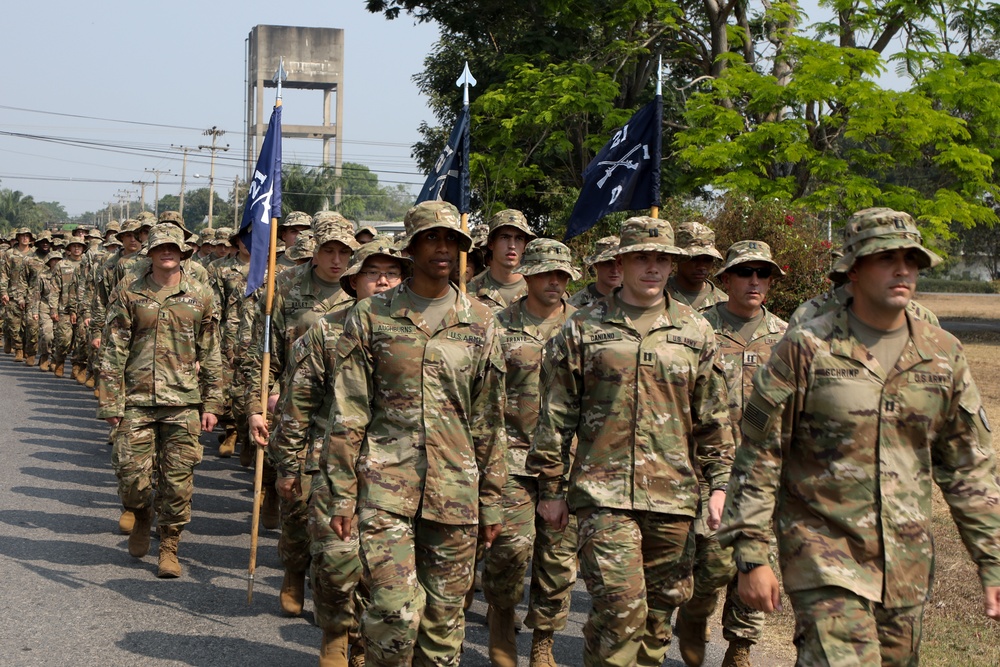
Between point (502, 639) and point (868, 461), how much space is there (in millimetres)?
3113

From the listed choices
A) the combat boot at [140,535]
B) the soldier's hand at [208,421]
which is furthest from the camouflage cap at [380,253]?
the combat boot at [140,535]

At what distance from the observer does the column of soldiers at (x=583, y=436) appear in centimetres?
462

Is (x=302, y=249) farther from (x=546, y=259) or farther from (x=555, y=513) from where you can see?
(x=555, y=513)

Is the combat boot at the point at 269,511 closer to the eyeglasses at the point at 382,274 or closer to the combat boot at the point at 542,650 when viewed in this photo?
the eyeglasses at the point at 382,274

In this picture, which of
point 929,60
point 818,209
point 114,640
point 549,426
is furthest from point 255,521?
point 929,60

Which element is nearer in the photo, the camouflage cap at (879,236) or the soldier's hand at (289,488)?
the camouflage cap at (879,236)

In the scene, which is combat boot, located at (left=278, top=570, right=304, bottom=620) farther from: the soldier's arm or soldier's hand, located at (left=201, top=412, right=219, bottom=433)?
the soldier's arm

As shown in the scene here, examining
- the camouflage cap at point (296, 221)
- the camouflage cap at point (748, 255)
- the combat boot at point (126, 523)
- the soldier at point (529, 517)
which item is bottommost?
the combat boot at point (126, 523)

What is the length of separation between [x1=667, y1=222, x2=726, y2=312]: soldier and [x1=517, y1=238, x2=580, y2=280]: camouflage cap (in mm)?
868

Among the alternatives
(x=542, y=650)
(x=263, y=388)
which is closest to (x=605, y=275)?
(x=263, y=388)

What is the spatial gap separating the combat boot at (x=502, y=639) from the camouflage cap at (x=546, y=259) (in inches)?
85.6

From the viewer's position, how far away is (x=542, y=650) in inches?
273

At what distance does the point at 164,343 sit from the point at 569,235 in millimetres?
3261

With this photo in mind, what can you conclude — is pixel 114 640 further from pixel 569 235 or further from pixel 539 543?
pixel 569 235
